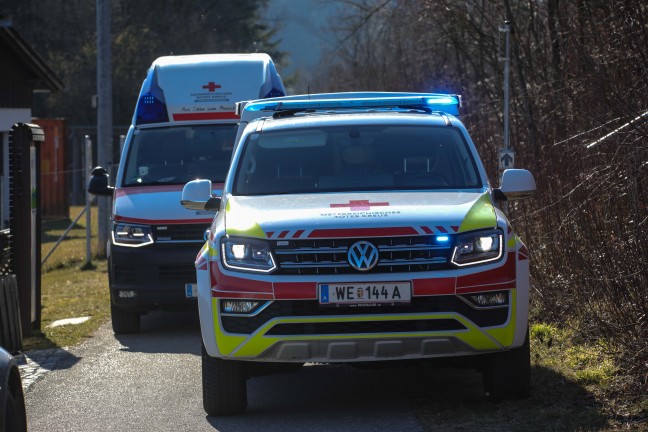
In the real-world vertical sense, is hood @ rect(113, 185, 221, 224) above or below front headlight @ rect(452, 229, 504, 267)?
above

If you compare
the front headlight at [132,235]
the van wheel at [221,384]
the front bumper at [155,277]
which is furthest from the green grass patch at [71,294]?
the van wheel at [221,384]

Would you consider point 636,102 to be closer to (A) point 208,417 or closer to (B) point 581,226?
(B) point 581,226

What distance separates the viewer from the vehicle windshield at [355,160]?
8.75m

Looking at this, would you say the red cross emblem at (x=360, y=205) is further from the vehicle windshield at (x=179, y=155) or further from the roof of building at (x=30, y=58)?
the roof of building at (x=30, y=58)

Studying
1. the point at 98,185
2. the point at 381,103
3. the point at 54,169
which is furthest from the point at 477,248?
the point at 54,169

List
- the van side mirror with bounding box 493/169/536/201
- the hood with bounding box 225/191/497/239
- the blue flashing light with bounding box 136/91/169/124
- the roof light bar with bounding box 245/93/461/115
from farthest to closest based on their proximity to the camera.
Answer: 1. the blue flashing light with bounding box 136/91/169/124
2. the roof light bar with bounding box 245/93/461/115
3. the van side mirror with bounding box 493/169/536/201
4. the hood with bounding box 225/191/497/239

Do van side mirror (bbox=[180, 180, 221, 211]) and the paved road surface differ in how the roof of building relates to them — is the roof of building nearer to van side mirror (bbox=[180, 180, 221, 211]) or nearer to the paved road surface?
the paved road surface

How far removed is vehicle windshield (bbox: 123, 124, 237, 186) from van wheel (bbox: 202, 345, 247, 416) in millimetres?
5391

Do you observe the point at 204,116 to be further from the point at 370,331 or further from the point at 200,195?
the point at 370,331

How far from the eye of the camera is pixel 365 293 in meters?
7.46

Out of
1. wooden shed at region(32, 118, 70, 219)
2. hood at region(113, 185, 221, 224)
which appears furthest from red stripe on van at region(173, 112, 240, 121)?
wooden shed at region(32, 118, 70, 219)

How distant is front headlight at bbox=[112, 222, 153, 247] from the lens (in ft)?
40.5

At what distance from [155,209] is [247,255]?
4.85 meters

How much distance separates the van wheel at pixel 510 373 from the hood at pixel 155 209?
16.2ft
